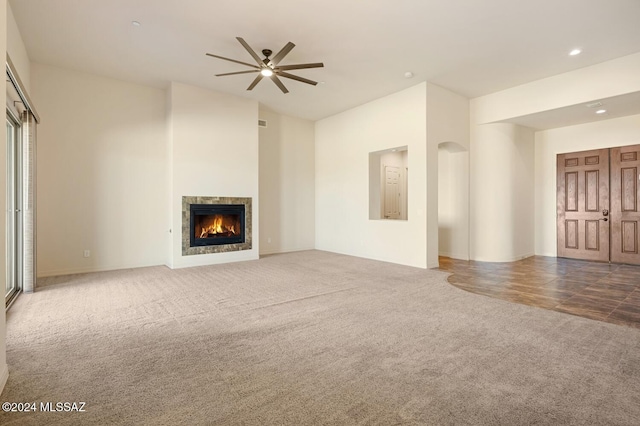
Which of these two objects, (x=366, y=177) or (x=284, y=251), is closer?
(x=366, y=177)

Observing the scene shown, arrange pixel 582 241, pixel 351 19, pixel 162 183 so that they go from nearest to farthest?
pixel 351 19
pixel 162 183
pixel 582 241

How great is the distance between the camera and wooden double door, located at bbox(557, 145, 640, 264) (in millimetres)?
6250

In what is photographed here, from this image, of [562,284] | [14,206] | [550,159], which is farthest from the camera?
[550,159]

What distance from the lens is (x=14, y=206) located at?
4.33m

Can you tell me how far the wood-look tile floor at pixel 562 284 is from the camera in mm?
3588

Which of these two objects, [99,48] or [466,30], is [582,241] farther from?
[99,48]

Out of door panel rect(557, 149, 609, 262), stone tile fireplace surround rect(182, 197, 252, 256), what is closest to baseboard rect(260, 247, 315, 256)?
stone tile fireplace surround rect(182, 197, 252, 256)

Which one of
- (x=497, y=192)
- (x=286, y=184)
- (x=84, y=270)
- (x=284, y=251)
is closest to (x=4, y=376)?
(x=84, y=270)

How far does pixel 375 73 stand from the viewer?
5.58 metres

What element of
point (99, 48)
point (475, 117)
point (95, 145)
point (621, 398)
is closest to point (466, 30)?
point (475, 117)

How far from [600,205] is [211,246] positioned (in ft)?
27.7

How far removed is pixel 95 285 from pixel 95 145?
274cm

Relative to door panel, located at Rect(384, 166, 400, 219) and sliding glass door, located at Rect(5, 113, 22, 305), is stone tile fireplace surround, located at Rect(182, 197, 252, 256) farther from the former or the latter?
door panel, located at Rect(384, 166, 400, 219)

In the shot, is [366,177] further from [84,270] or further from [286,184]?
[84,270]
